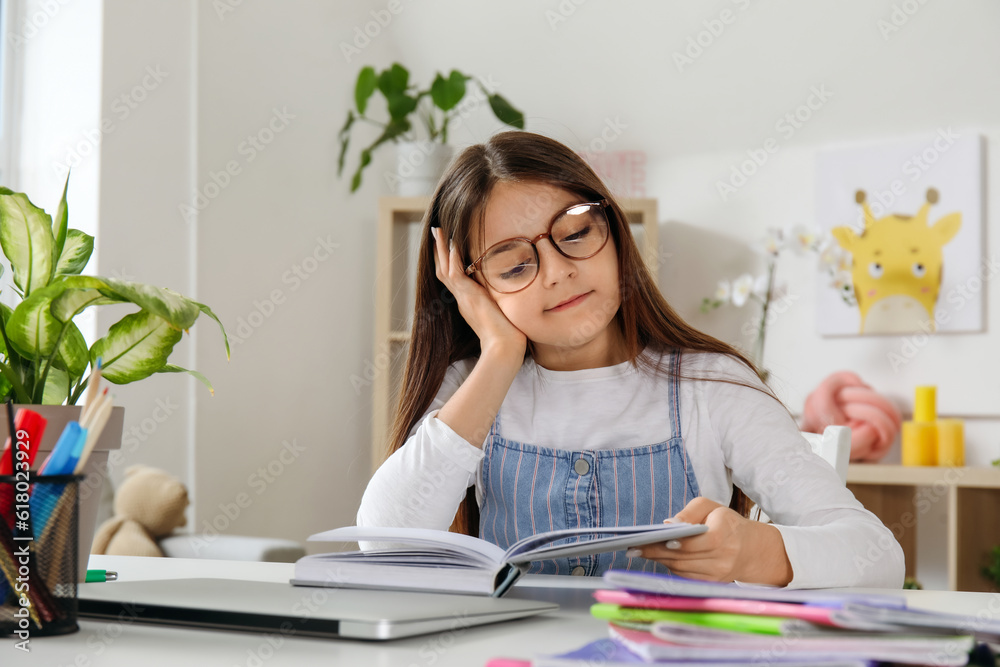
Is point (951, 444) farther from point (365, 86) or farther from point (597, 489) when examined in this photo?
point (365, 86)

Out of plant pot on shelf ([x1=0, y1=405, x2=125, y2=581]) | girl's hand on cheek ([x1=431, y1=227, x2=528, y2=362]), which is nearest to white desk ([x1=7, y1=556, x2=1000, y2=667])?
plant pot on shelf ([x1=0, y1=405, x2=125, y2=581])

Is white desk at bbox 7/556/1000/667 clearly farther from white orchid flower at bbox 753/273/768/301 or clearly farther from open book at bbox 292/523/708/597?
white orchid flower at bbox 753/273/768/301

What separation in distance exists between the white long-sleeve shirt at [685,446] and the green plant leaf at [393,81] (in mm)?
1752

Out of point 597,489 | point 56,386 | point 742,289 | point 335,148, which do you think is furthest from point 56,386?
point 335,148

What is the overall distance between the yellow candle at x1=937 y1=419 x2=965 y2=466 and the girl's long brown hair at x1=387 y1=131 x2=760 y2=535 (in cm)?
138

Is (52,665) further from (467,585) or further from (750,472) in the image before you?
(750,472)

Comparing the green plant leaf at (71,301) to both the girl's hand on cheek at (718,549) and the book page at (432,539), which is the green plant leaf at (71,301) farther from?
the girl's hand on cheek at (718,549)

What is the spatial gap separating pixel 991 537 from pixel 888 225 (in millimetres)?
876

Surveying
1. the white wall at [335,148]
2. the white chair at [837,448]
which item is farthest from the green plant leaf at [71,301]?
the white wall at [335,148]

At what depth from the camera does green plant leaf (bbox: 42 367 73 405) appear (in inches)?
31.0

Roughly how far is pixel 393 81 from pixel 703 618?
256cm

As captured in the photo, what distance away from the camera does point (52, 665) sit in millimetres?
500

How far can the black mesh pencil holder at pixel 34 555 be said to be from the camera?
57 centimetres

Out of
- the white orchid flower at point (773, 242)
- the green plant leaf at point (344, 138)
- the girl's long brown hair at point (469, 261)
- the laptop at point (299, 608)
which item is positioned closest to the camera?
the laptop at point (299, 608)
